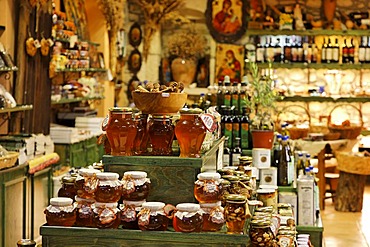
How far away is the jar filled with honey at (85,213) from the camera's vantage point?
10.9 feet

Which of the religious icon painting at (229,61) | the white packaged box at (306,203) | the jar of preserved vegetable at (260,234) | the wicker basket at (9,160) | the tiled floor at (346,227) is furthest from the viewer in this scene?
the religious icon painting at (229,61)

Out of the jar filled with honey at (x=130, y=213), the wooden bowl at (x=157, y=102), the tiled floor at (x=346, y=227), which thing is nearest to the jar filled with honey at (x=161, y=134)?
the wooden bowl at (x=157, y=102)

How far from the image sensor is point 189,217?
3174mm

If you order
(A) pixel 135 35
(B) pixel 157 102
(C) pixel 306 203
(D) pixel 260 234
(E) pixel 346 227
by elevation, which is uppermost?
(A) pixel 135 35

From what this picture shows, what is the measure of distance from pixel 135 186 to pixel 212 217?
1.23 feet

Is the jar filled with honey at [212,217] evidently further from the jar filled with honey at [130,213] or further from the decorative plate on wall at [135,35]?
the decorative plate on wall at [135,35]

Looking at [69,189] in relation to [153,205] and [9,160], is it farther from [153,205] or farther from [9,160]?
[9,160]

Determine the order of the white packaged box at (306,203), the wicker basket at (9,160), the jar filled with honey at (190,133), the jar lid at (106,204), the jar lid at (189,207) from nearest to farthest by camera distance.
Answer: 1. the jar lid at (189,207)
2. the jar lid at (106,204)
3. the jar filled with honey at (190,133)
4. the white packaged box at (306,203)
5. the wicker basket at (9,160)

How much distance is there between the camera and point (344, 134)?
10523 mm

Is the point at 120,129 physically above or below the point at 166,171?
above

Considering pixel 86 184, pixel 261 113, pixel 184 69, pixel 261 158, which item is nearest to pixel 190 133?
pixel 86 184

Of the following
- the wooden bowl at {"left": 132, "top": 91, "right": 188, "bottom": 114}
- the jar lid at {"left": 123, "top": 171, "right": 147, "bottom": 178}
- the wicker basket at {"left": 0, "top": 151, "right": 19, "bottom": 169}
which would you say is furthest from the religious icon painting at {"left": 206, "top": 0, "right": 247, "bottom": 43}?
the jar lid at {"left": 123, "top": 171, "right": 147, "bottom": 178}

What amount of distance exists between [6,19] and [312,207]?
3.53 meters

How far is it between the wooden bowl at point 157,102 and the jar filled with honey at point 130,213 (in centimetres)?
50
